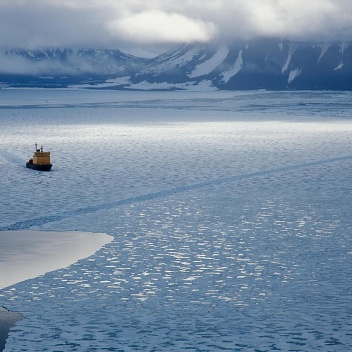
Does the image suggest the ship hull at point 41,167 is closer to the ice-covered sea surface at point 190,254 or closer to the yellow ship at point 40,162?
the yellow ship at point 40,162

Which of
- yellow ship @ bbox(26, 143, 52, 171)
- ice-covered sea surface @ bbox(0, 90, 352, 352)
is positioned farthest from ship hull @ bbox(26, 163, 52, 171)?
ice-covered sea surface @ bbox(0, 90, 352, 352)

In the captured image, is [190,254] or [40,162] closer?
[190,254]

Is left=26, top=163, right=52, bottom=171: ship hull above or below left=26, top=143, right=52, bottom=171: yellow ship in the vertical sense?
below

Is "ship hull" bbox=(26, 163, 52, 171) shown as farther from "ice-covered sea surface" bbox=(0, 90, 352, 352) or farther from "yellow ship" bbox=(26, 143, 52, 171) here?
"ice-covered sea surface" bbox=(0, 90, 352, 352)

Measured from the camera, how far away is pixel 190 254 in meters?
10.7

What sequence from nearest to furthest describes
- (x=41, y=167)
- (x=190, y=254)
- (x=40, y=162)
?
(x=190, y=254)
(x=41, y=167)
(x=40, y=162)

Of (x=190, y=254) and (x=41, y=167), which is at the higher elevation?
(x=190, y=254)

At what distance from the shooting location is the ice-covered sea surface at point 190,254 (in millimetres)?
7578

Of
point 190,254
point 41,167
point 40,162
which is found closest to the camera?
point 190,254

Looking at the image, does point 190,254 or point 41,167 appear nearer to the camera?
point 190,254

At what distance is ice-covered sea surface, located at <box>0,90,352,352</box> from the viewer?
7578 mm

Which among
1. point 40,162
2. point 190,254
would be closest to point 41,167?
point 40,162

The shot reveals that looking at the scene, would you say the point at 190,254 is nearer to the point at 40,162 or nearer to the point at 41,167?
the point at 41,167

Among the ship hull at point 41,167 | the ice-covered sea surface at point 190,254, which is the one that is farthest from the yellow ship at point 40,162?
the ice-covered sea surface at point 190,254
